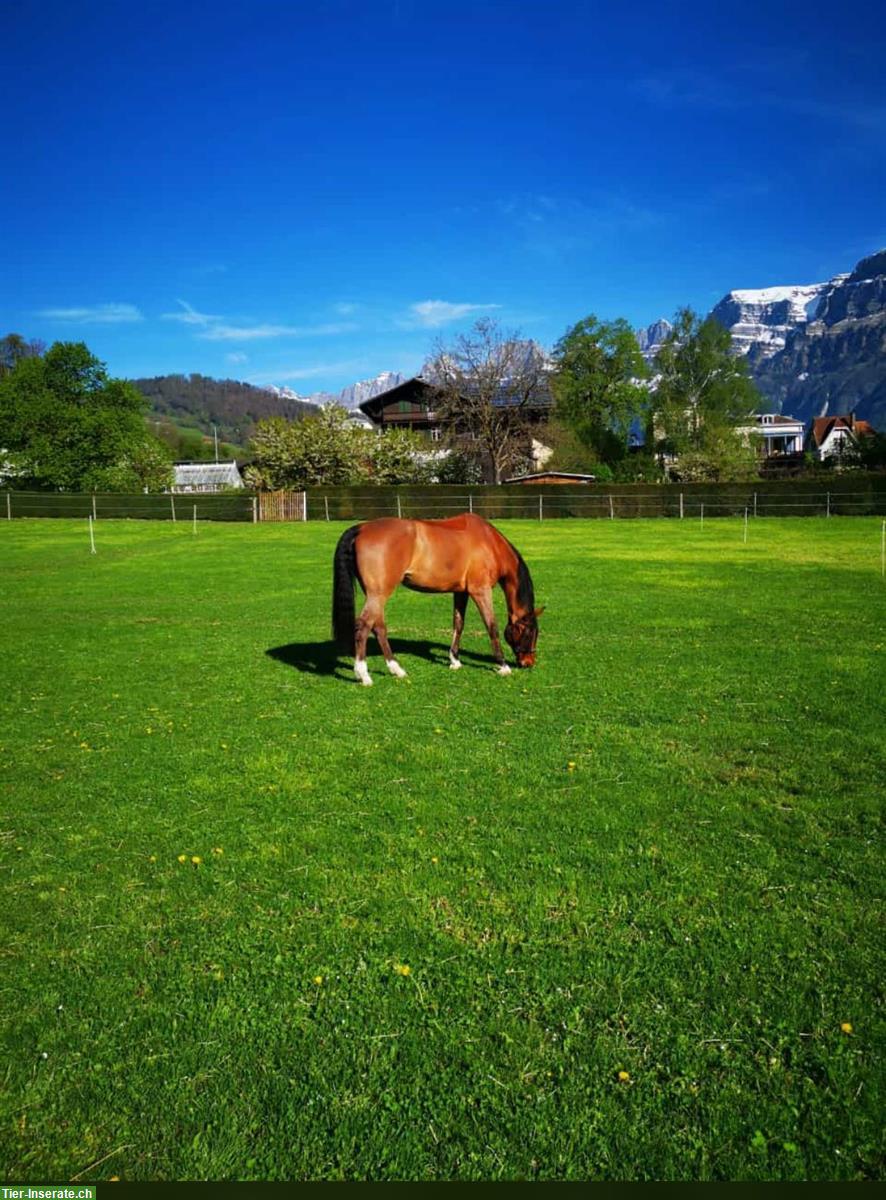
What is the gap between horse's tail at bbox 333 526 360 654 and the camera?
30.1 feet

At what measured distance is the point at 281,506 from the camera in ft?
165

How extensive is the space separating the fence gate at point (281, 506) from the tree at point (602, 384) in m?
38.9

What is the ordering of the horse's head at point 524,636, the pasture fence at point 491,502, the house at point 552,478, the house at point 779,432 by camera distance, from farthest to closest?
the house at point 779,432
the house at point 552,478
the pasture fence at point 491,502
the horse's head at point 524,636

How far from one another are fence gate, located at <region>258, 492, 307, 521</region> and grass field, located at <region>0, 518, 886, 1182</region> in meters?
41.3

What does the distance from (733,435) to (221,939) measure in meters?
68.4

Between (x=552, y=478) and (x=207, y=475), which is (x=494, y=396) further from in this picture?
(x=207, y=475)

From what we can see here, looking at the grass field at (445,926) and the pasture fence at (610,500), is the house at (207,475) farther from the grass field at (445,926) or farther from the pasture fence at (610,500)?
the grass field at (445,926)

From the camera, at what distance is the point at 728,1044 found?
3141 millimetres

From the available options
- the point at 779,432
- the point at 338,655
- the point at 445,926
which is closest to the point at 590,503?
the point at 338,655

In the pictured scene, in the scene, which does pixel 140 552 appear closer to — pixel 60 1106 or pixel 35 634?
pixel 35 634

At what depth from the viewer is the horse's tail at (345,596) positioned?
9.19 metres

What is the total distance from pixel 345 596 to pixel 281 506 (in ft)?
140

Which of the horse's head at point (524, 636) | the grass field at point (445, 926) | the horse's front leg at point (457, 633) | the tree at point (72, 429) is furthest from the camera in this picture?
the tree at point (72, 429)

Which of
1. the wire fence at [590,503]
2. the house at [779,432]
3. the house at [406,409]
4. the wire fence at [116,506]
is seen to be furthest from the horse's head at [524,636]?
the house at [779,432]
